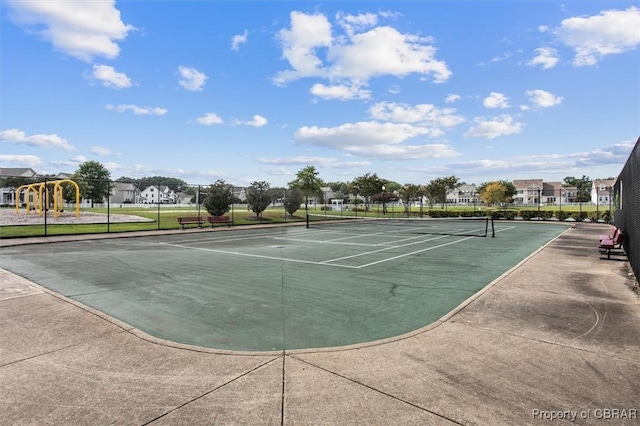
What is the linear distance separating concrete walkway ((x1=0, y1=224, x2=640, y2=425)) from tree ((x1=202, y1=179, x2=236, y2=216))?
2356cm

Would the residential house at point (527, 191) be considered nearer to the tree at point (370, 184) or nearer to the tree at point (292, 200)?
the tree at point (370, 184)

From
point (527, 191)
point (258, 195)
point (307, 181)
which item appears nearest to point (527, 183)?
point (527, 191)

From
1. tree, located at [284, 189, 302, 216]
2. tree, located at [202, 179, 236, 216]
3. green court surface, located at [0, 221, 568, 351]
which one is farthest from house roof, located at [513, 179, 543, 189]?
green court surface, located at [0, 221, 568, 351]

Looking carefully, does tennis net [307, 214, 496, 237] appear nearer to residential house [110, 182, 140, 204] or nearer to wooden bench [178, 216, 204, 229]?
wooden bench [178, 216, 204, 229]

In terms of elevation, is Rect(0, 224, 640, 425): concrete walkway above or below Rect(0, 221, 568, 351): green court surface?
above

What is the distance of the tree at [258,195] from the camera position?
1227 inches

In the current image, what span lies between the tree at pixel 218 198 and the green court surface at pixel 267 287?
47.9 ft

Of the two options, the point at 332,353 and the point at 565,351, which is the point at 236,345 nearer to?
the point at 332,353

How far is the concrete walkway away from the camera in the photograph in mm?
3006

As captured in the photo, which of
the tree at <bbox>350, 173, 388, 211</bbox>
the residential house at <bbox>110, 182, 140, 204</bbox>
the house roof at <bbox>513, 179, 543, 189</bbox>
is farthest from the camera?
the house roof at <bbox>513, 179, 543, 189</bbox>

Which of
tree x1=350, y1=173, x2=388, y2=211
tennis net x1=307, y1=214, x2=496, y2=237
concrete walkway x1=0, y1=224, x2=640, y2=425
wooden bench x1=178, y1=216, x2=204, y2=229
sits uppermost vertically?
tree x1=350, y1=173, x2=388, y2=211

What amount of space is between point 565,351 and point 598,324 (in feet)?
5.11

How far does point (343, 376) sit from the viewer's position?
3662mm

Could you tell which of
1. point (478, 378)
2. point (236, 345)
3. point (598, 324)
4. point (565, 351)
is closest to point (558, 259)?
point (598, 324)
